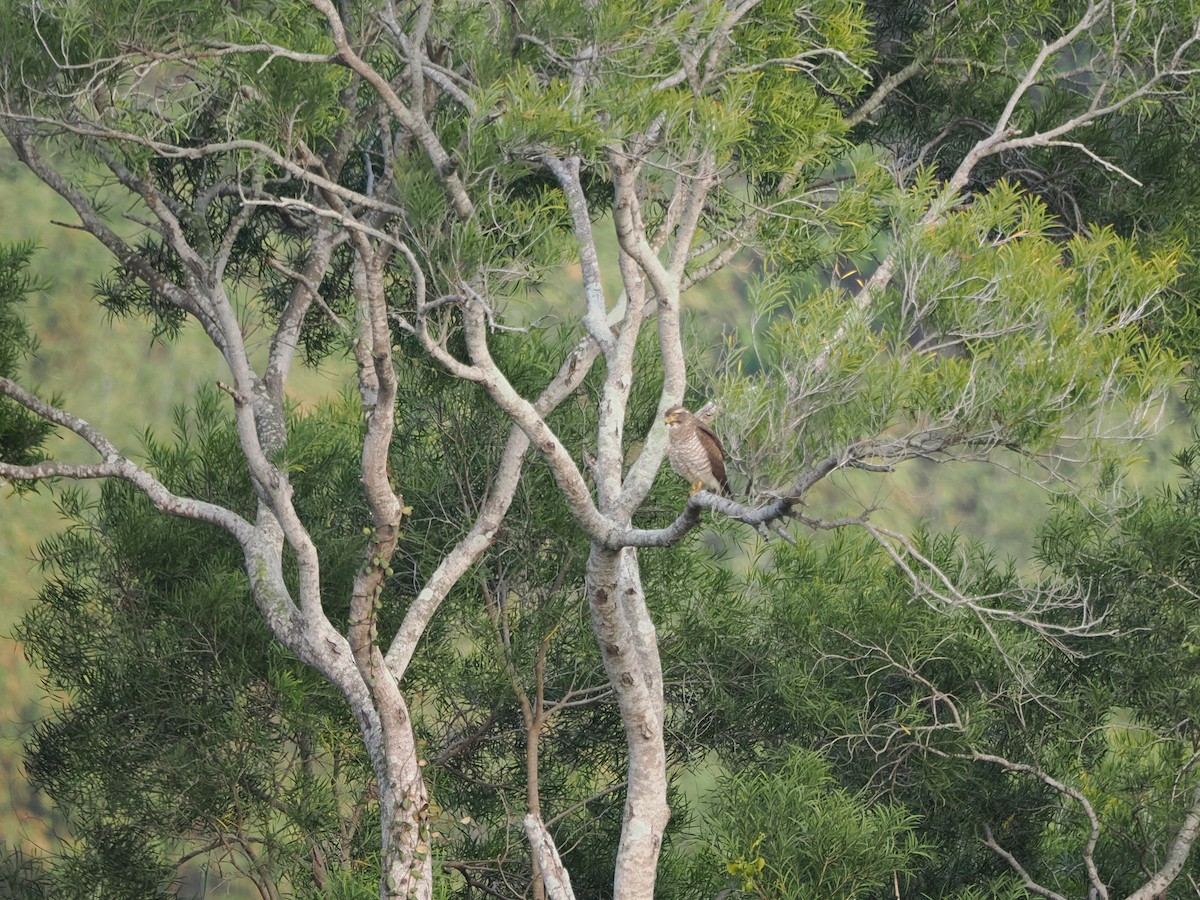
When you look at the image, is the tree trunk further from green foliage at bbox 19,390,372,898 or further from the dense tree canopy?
green foliage at bbox 19,390,372,898

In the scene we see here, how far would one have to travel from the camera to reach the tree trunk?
623 centimetres

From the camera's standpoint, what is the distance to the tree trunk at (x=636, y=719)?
245 inches

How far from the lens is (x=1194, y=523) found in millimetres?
7762

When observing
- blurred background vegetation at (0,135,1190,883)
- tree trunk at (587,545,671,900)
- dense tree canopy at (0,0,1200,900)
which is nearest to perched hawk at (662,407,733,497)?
dense tree canopy at (0,0,1200,900)

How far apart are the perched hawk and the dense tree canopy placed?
0.29 meters

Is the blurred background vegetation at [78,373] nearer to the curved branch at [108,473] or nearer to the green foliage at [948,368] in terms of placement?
the curved branch at [108,473]

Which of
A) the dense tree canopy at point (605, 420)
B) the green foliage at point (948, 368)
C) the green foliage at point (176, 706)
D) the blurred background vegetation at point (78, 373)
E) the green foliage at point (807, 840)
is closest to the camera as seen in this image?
the green foliage at point (948, 368)

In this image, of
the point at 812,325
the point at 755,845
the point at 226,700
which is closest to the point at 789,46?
the point at 812,325

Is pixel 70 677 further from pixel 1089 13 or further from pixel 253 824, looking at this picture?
pixel 1089 13

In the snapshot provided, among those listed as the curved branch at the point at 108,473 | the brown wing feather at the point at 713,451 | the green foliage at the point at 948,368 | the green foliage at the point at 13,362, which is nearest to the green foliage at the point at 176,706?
the green foliage at the point at 13,362

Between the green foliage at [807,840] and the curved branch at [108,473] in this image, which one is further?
the green foliage at [807,840]

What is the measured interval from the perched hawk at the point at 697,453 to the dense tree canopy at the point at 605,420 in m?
0.29

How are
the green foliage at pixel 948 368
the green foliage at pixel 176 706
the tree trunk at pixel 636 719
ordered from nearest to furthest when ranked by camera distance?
the green foliage at pixel 948 368, the tree trunk at pixel 636 719, the green foliage at pixel 176 706

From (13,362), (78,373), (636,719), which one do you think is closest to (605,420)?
(636,719)
